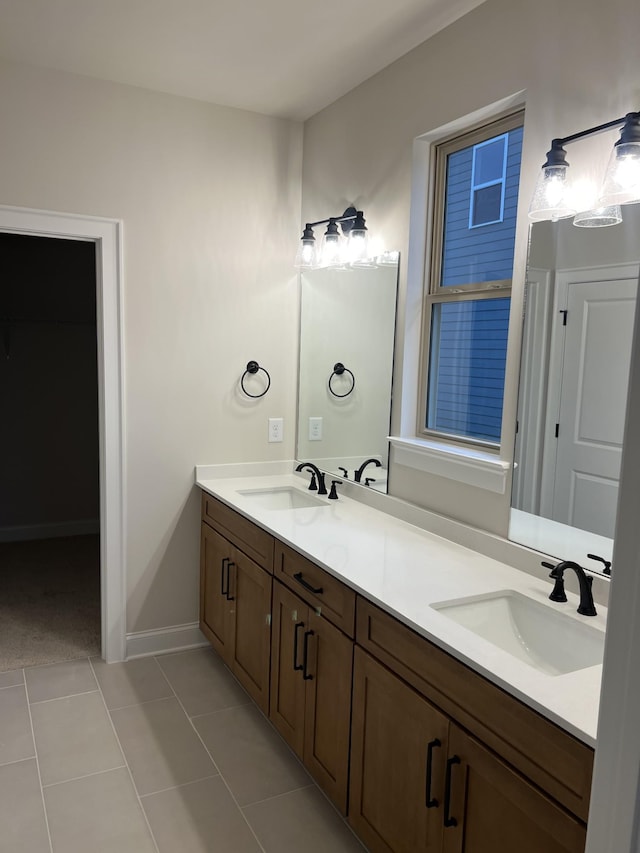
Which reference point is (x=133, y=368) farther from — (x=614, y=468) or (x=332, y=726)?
(x=614, y=468)

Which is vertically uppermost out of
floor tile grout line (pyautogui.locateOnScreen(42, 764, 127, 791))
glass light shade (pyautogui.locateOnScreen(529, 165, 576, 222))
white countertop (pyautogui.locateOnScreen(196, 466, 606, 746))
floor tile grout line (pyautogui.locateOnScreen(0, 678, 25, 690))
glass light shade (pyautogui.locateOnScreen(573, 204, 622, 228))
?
glass light shade (pyautogui.locateOnScreen(529, 165, 576, 222))

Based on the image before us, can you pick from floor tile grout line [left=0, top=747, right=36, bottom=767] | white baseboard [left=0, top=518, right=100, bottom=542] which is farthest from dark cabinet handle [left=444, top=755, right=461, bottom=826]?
white baseboard [left=0, top=518, right=100, bottom=542]

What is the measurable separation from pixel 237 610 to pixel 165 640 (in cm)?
67

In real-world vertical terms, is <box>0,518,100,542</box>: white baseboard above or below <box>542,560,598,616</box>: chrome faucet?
below

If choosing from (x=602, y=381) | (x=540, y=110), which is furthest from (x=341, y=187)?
(x=602, y=381)

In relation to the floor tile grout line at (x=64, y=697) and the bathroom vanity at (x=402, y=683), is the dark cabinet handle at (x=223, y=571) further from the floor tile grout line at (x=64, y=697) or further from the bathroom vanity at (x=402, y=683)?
the floor tile grout line at (x=64, y=697)

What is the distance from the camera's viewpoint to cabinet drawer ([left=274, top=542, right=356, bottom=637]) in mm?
1945

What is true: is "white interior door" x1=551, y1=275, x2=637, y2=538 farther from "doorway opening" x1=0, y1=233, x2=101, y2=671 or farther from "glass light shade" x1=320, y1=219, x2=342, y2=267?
"doorway opening" x1=0, y1=233, x2=101, y2=671

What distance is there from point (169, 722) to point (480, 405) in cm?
176

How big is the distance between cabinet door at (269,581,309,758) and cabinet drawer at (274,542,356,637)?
0.05 meters

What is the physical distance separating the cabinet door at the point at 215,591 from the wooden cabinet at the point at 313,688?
20.7 inches

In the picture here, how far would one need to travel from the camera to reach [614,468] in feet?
5.60

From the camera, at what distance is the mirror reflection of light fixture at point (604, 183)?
157 centimetres

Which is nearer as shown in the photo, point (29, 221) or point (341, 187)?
point (29, 221)
